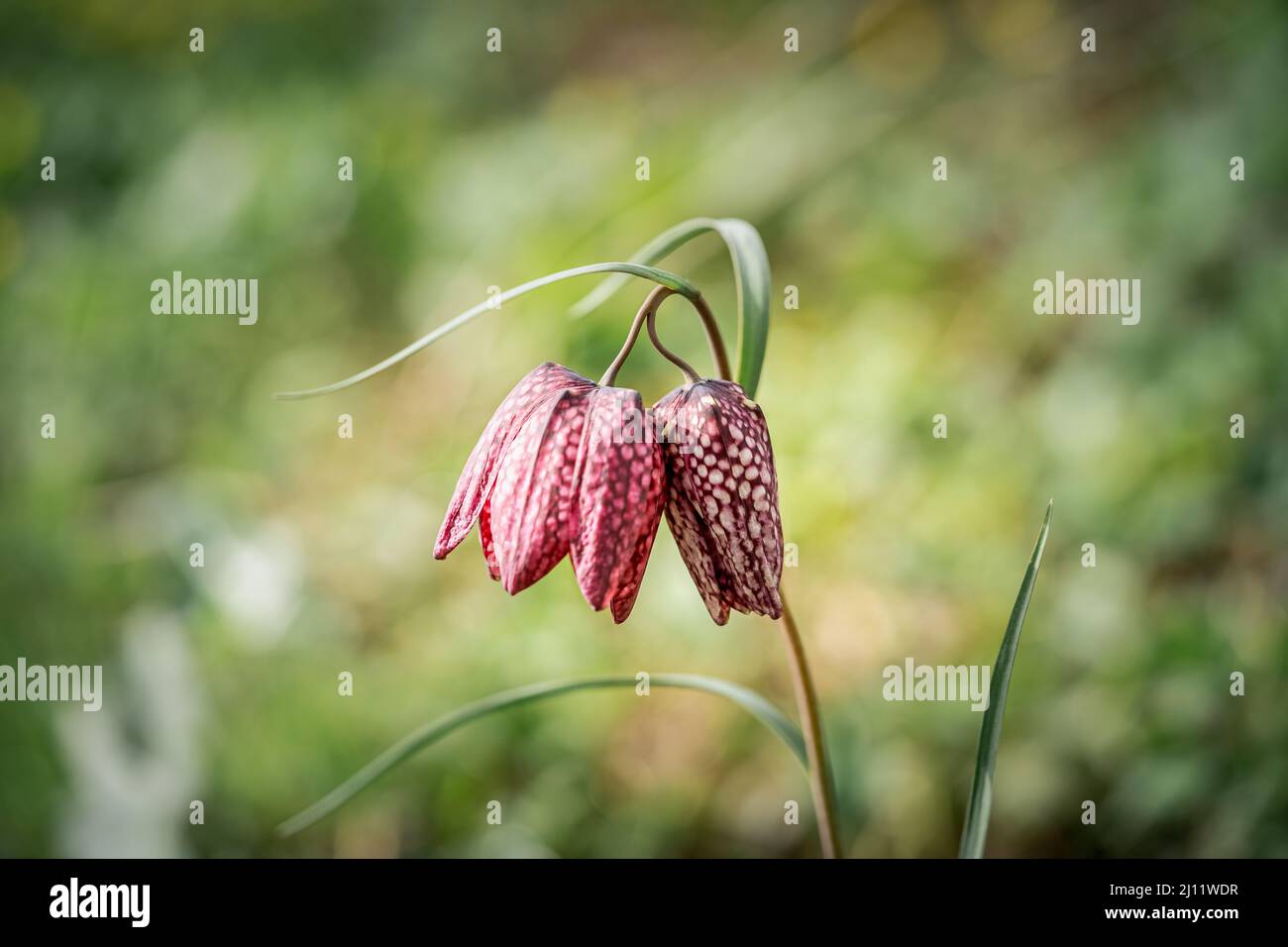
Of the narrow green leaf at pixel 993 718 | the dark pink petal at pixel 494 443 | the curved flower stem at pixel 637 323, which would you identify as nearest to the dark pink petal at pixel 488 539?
the dark pink petal at pixel 494 443

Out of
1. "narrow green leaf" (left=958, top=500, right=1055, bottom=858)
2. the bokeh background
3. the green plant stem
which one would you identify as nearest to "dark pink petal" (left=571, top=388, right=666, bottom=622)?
the green plant stem

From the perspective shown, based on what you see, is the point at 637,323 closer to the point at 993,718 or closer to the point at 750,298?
the point at 750,298

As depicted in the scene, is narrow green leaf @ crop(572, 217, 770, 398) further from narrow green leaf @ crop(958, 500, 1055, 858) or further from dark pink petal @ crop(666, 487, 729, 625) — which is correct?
narrow green leaf @ crop(958, 500, 1055, 858)

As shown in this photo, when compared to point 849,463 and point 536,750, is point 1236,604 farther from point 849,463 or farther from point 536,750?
point 536,750

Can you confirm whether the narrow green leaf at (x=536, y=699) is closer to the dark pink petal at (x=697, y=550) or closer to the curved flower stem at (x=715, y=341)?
the dark pink petal at (x=697, y=550)

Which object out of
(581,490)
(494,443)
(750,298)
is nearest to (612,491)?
(581,490)
